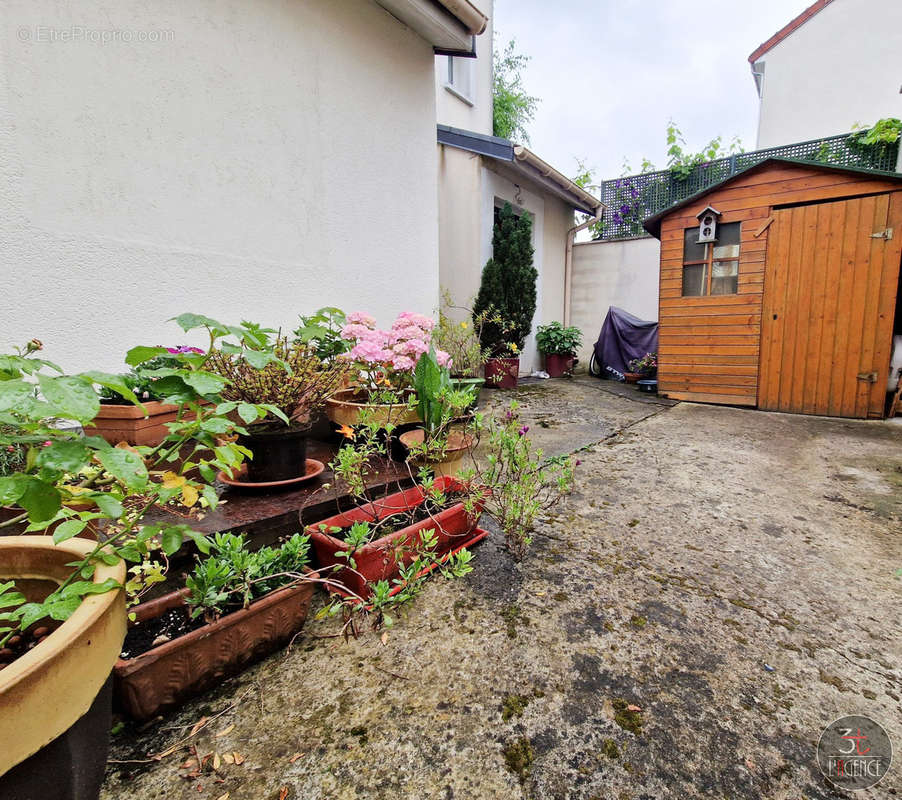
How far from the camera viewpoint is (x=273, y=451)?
1.68m

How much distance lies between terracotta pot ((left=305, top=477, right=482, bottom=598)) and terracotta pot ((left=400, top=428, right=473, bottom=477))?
0.15 m

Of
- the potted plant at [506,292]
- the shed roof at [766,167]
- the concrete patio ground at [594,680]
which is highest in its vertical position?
the shed roof at [766,167]

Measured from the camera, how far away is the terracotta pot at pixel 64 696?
1.89ft

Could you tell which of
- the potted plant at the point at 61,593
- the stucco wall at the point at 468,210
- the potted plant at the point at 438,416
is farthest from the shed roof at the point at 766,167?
the potted plant at the point at 61,593

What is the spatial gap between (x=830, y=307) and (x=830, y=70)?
9.40 m

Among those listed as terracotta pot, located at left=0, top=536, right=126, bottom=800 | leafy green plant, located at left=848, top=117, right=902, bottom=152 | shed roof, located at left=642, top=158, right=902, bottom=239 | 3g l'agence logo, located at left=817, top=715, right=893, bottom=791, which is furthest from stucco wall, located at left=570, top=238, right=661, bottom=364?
terracotta pot, located at left=0, top=536, right=126, bottom=800

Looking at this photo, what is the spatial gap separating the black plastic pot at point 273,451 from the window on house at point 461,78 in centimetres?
707

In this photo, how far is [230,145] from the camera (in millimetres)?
2467

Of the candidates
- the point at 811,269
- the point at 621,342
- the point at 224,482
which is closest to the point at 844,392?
the point at 811,269

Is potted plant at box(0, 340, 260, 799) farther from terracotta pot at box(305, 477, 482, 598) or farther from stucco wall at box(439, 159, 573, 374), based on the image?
stucco wall at box(439, 159, 573, 374)

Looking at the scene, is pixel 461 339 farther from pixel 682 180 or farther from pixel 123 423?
pixel 682 180

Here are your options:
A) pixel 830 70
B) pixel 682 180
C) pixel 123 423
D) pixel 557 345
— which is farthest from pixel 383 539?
pixel 830 70

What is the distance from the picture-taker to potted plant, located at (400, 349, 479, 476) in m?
1.90

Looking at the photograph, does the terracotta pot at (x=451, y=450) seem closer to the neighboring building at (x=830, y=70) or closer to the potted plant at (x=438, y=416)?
the potted plant at (x=438, y=416)
